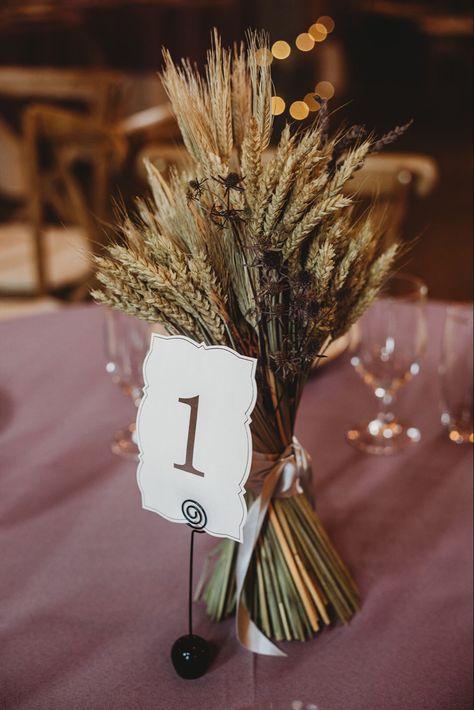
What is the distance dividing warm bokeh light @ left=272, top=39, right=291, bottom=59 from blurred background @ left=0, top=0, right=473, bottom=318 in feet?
0.04

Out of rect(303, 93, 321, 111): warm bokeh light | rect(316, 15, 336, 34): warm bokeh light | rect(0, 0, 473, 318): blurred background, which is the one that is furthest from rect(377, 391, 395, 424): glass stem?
rect(316, 15, 336, 34): warm bokeh light

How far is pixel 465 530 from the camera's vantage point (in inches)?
36.8

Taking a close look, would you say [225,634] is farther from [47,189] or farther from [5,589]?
[47,189]

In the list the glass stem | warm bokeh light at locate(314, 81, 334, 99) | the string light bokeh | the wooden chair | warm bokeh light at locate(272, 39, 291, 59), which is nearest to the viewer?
the glass stem

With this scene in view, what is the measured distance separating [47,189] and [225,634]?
9.32 ft

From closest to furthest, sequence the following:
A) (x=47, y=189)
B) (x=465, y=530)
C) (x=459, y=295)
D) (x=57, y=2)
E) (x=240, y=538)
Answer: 1. (x=240, y=538)
2. (x=465, y=530)
3. (x=47, y=189)
4. (x=459, y=295)
5. (x=57, y=2)

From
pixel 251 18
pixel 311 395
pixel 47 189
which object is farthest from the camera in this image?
pixel 251 18

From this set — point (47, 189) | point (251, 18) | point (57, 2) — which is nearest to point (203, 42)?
point (251, 18)

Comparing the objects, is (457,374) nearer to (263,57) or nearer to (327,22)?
(263,57)

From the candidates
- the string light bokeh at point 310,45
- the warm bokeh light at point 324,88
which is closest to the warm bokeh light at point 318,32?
the string light bokeh at point 310,45

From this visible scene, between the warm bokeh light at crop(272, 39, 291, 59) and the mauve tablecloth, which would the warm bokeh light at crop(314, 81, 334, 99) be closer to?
the warm bokeh light at crop(272, 39, 291, 59)

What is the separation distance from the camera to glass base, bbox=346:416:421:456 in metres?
1.10

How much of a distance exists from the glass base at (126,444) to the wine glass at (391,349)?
0.31 meters

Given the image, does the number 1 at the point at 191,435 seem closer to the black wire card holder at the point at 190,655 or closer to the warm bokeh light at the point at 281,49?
the black wire card holder at the point at 190,655
